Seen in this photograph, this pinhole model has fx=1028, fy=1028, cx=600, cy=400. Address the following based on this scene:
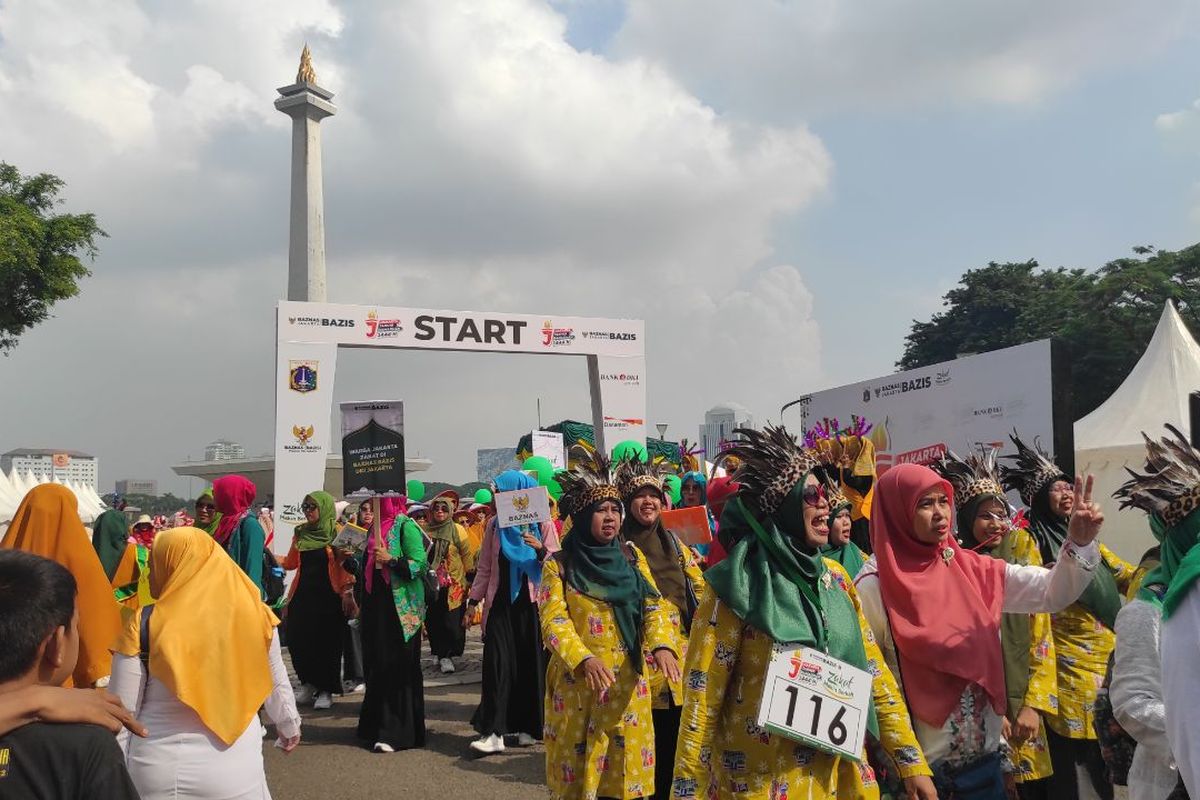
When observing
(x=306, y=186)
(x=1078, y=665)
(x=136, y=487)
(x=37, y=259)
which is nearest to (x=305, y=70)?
(x=306, y=186)

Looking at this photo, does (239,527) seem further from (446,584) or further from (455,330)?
(455,330)

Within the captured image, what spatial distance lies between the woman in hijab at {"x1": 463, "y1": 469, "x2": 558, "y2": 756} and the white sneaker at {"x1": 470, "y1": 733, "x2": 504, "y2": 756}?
0.12 ft

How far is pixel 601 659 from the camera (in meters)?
4.40

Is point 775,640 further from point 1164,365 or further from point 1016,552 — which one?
point 1164,365

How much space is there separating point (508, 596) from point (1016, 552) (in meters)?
3.85

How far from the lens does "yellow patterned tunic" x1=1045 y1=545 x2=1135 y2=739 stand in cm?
431

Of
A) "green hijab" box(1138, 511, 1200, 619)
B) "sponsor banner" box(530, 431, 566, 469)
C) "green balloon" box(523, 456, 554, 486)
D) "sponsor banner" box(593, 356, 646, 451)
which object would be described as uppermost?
"sponsor banner" box(593, 356, 646, 451)

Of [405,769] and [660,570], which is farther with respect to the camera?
[405,769]

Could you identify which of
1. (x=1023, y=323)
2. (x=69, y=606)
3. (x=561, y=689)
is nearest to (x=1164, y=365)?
(x=561, y=689)

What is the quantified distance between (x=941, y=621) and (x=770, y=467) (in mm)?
757

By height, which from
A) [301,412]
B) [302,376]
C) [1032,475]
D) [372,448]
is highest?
[302,376]

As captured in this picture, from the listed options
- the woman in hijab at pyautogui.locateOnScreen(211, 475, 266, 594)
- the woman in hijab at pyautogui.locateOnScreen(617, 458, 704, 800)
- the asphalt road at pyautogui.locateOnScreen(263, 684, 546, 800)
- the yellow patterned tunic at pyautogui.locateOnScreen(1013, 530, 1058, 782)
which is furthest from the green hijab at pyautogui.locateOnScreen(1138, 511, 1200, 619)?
the woman in hijab at pyautogui.locateOnScreen(211, 475, 266, 594)

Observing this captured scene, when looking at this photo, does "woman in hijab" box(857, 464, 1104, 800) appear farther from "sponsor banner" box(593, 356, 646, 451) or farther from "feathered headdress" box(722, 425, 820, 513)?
"sponsor banner" box(593, 356, 646, 451)

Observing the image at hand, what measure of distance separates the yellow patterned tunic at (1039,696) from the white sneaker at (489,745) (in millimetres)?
4084
